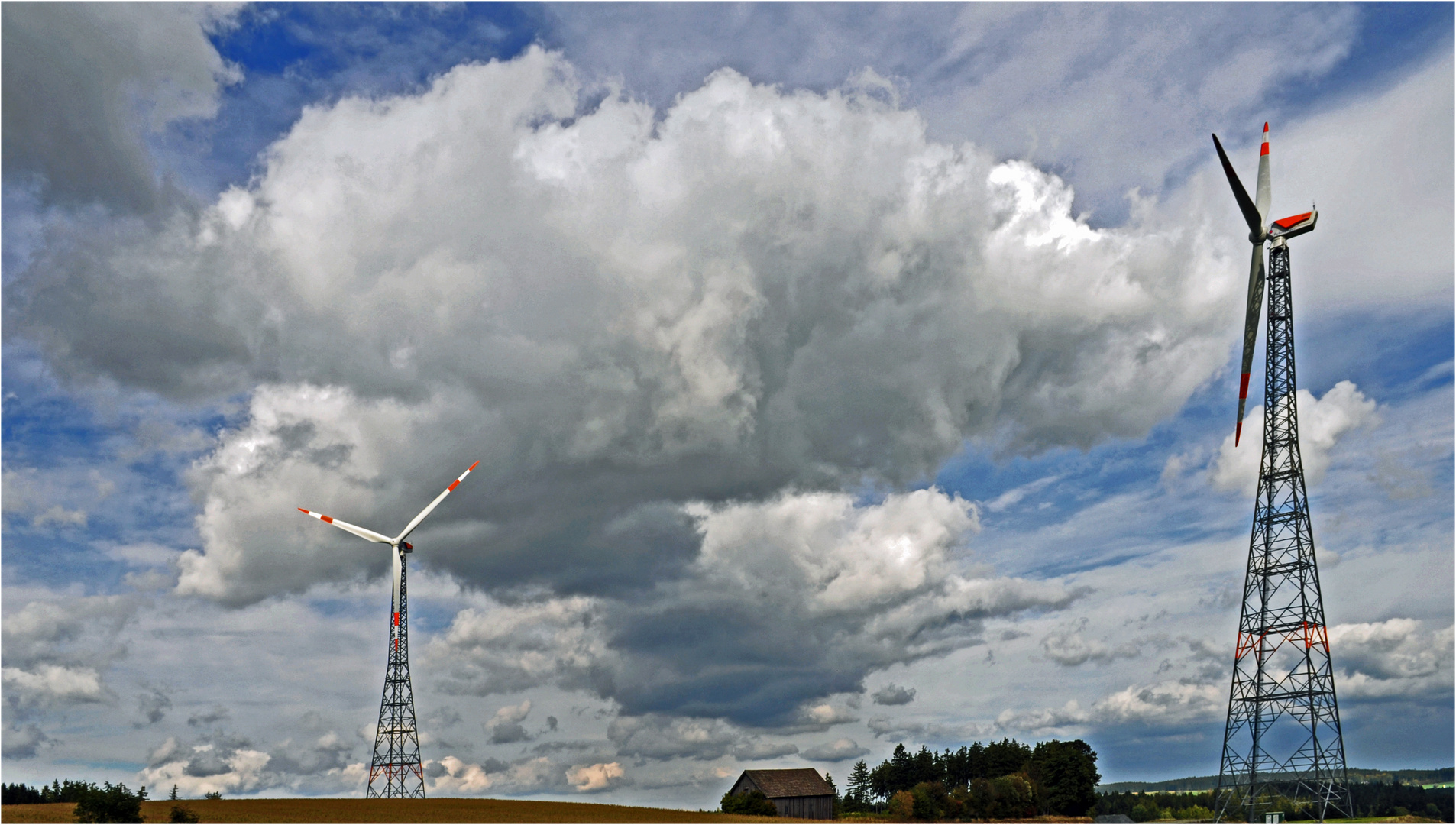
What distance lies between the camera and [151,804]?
87.5 m

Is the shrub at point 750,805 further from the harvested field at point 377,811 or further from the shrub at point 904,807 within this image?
the harvested field at point 377,811

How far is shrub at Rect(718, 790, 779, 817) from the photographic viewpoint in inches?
5266

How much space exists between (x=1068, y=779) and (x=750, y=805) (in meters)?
54.0

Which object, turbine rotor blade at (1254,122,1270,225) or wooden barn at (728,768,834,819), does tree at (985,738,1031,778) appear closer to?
wooden barn at (728,768,834,819)

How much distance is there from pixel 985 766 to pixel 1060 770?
60.5 ft

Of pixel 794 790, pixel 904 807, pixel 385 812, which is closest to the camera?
pixel 385 812

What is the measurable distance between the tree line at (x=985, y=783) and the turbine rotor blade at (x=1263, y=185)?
91.4 m

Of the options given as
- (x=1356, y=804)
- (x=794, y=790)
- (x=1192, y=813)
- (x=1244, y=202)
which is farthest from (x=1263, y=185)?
(x=794, y=790)

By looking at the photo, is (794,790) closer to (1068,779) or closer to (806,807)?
(806,807)

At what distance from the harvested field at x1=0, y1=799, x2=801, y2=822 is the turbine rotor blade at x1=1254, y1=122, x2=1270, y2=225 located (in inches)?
3046

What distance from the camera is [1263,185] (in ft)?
296

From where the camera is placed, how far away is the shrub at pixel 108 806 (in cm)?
7056

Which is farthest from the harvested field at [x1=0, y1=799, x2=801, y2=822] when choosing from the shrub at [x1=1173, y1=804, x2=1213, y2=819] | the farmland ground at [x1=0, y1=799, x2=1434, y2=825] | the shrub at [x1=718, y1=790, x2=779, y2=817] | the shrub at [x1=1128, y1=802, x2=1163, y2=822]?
the shrub at [x1=1128, y1=802, x2=1163, y2=822]

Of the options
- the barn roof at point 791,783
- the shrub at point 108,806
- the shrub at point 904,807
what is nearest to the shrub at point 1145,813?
the shrub at point 904,807
